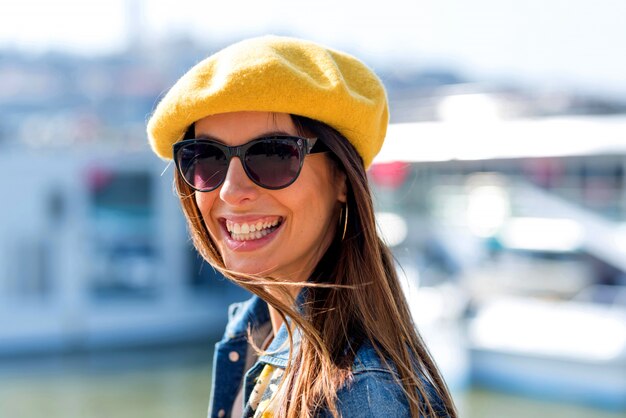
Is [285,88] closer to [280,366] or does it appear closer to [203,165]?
[203,165]

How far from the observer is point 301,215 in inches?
45.9

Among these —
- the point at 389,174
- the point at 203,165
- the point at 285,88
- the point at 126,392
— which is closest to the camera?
the point at 285,88

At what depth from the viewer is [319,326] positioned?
107 cm

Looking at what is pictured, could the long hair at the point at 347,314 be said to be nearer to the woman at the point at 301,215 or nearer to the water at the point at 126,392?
the woman at the point at 301,215

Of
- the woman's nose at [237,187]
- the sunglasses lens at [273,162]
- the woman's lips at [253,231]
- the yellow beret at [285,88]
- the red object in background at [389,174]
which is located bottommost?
the woman's lips at [253,231]

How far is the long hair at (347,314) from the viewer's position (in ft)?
3.24

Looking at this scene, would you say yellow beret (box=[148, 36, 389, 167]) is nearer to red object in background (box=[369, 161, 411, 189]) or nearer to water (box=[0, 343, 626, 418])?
water (box=[0, 343, 626, 418])

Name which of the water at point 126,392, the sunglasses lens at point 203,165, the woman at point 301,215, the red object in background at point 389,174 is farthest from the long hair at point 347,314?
the red object in background at point 389,174

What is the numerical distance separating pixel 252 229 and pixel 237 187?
0.20ft

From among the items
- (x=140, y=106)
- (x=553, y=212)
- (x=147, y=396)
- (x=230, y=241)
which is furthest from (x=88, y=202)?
(x=230, y=241)

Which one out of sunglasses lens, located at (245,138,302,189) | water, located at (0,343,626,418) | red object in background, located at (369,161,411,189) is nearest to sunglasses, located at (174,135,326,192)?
sunglasses lens, located at (245,138,302,189)

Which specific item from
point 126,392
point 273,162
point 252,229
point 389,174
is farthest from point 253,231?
point 389,174

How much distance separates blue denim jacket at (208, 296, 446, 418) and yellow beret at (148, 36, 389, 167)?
0.93 ft

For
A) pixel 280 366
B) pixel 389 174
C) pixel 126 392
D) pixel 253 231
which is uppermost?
pixel 389 174
